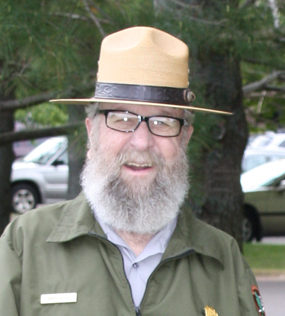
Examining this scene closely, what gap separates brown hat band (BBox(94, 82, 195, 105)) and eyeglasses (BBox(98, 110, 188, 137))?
0.23 feet

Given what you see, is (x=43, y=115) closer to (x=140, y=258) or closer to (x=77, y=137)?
(x=77, y=137)

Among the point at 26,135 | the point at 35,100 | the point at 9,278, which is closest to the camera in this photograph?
the point at 9,278

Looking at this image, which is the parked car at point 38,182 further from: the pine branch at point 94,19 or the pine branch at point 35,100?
the pine branch at point 94,19

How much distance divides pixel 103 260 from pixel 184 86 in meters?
0.80

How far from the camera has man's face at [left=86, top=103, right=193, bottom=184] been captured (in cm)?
258

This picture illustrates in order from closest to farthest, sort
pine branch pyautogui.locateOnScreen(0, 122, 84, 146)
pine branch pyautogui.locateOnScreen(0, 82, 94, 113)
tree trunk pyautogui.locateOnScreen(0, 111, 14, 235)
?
pine branch pyautogui.locateOnScreen(0, 82, 94, 113) → pine branch pyautogui.locateOnScreen(0, 122, 84, 146) → tree trunk pyautogui.locateOnScreen(0, 111, 14, 235)

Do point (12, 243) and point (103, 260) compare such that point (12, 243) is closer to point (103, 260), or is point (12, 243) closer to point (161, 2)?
point (103, 260)

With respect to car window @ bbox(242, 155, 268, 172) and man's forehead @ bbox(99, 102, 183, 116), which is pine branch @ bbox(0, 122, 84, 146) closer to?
man's forehead @ bbox(99, 102, 183, 116)

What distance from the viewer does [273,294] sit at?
749 cm

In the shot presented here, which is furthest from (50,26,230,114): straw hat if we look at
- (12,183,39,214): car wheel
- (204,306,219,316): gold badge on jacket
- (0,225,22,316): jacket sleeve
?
(12,183,39,214): car wheel

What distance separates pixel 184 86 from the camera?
274 cm

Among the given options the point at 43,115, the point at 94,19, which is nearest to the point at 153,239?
the point at 94,19

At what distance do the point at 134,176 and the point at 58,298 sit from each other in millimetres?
565

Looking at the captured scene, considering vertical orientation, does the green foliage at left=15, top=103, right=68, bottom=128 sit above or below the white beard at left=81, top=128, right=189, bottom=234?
above
